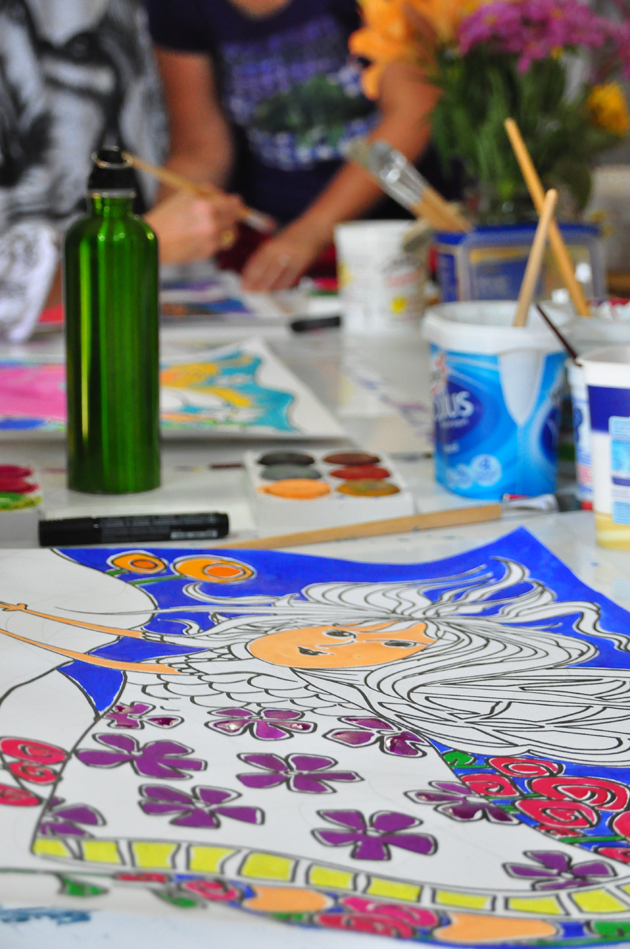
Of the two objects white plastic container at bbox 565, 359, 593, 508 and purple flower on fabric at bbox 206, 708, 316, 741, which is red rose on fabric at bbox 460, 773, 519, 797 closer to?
purple flower on fabric at bbox 206, 708, 316, 741

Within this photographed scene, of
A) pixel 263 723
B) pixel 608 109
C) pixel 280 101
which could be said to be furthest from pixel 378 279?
pixel 263 723

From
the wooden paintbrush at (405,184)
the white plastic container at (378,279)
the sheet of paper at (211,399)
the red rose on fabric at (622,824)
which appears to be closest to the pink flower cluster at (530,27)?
the wooden paintbrush at (405,184)

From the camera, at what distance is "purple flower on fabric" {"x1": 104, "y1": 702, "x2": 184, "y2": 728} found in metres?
0.41

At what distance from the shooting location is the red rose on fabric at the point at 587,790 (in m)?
0.37

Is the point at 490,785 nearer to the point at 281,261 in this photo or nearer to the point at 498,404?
the point at 498,404

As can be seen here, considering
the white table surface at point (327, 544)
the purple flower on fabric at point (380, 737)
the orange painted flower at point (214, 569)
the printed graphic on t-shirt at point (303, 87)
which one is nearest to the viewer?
the white table surface at point (327, 544)

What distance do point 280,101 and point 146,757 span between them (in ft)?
5.68

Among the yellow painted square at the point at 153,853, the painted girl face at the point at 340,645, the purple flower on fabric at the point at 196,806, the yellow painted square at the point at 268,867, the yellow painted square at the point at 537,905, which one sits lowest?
the yellow painted square at the point at 537,905

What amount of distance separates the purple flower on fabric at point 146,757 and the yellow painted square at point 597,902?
5.5 inches

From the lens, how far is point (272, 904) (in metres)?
0.30

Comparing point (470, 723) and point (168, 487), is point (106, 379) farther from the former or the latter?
point (470, 723)

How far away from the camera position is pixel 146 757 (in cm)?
38

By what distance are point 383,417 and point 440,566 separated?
34cm

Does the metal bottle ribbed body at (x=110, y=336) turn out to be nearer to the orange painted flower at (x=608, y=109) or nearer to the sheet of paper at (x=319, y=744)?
the sheet of paper at (x=319, y=744)
